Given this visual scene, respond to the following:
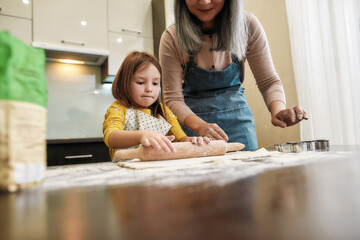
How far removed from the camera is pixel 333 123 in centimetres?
145

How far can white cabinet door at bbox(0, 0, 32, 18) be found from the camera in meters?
1.94

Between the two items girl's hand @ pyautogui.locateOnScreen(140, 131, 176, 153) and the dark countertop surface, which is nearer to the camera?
girl's hand @ pyautogui.locateOnScreen(140, 131, 176, 153)

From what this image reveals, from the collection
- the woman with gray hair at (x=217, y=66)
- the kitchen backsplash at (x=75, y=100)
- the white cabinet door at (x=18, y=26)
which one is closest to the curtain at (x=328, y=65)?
the woman with gray hair at (x=217, y=66)

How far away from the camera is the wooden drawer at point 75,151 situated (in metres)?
1.76

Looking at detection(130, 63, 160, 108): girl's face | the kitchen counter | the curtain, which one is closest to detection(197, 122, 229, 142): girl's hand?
detection(130, 63, 160, 108): girl's face

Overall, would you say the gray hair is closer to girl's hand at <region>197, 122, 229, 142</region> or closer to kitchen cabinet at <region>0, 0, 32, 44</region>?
girl's hand at <region>197, 122, 229, 142</region>

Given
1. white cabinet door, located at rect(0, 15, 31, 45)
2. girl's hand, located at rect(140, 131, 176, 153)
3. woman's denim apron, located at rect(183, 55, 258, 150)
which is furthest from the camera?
white cabinet door, located at rect(0, 15, 31, 45)

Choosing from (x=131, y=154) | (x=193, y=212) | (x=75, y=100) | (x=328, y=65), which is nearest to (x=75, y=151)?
(x=75, y=100)

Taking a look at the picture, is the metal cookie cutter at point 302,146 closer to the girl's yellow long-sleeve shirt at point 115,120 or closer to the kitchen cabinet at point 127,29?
the girl's yellow long-sleeve shirt at point 115,120

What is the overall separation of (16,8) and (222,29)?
1.73m

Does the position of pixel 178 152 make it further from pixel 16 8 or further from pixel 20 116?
pixel 16 8

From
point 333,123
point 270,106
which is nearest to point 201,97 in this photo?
point 270,106

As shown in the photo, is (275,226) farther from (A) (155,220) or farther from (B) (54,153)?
(B) (54,153)

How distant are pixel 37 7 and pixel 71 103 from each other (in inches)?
31.9
